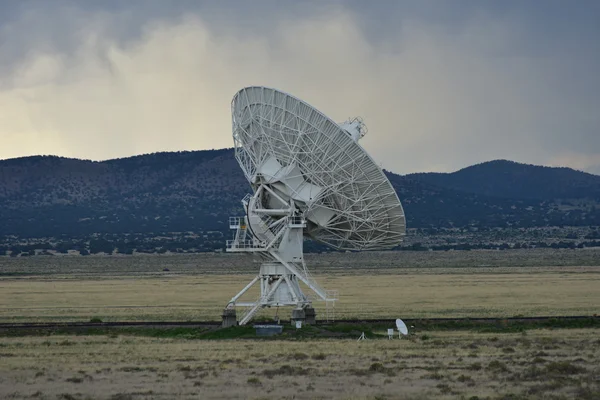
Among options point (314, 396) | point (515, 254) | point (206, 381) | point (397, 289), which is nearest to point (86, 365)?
point (206, 381)

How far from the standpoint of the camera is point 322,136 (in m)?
50.1

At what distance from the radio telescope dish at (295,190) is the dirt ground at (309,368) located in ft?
19.2

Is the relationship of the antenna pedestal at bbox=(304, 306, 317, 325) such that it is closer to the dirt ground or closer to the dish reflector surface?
the dish reflector surface

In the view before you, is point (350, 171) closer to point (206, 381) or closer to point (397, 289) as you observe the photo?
point (206, 381)

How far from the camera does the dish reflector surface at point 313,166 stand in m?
50.3

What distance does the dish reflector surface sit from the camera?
165 ft

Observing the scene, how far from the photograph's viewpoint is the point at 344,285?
340 ft

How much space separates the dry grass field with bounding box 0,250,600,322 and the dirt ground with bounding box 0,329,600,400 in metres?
16.0

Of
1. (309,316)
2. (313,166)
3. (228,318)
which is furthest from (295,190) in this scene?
(228,318)

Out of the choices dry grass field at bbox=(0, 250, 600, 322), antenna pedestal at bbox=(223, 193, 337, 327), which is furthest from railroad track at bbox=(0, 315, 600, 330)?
dry grass field at bbox=(0, 250, 600, 322)

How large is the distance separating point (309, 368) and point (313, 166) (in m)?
15.5

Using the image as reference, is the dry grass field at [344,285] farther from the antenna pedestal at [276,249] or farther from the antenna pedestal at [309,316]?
the antenna pedestal at [276,249]

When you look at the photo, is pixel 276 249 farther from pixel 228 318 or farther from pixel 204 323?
pixel 204 323

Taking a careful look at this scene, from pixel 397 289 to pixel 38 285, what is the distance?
122 feet
